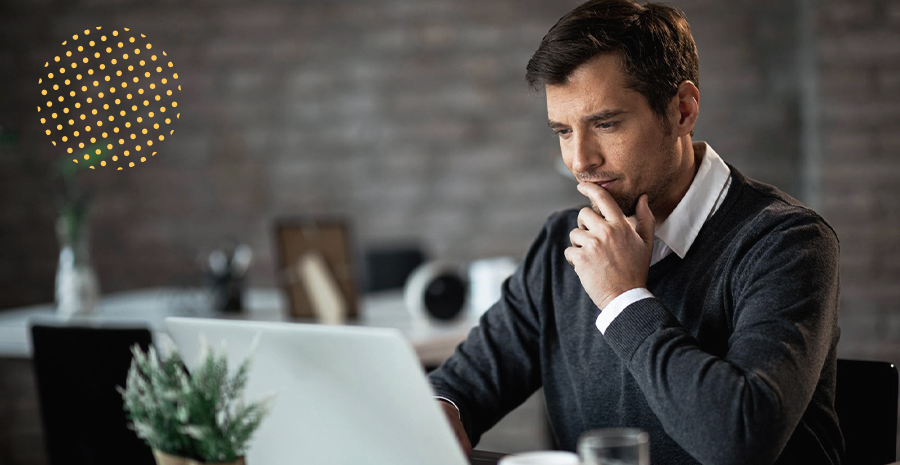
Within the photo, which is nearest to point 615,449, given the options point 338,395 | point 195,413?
point 338,395

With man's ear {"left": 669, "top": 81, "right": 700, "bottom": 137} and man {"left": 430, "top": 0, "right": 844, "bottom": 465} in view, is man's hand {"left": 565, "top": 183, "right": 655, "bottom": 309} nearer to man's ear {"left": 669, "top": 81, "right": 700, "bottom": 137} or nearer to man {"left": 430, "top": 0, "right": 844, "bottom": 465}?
man {"left": 430, "top": 0, "right": 844, "bottom": 465}

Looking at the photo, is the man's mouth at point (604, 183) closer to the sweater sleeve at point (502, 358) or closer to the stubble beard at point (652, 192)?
the stubble beard at point (652, 192)

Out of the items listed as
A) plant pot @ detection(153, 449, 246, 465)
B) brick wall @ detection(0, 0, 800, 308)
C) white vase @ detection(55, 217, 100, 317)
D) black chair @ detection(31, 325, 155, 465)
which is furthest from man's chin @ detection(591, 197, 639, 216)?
brick wall @ detection(0, 0, 800, 308)

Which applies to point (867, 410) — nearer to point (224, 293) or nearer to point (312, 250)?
point (312, 250)

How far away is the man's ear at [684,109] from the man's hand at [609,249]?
13cm

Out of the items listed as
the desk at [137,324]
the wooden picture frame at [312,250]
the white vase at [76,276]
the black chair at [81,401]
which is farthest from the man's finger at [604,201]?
the white vase at [76,276]

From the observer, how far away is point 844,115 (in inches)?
117

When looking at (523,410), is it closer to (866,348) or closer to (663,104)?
(866,348)

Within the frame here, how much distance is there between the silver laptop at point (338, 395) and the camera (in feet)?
3.02

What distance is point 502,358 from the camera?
1490mm

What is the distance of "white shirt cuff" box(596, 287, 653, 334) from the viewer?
1151 millimetres

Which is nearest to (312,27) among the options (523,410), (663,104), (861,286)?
(523,410)

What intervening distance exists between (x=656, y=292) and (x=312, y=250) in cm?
147

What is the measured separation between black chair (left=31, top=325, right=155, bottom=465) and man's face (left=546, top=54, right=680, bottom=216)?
3.81ft
